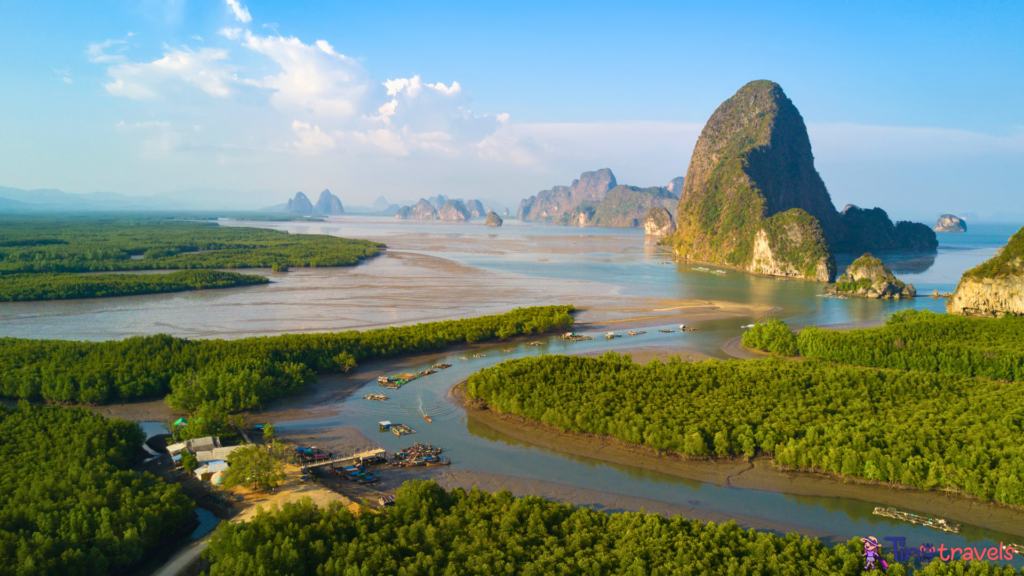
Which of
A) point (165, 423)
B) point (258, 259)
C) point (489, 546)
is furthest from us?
point (258, 259)

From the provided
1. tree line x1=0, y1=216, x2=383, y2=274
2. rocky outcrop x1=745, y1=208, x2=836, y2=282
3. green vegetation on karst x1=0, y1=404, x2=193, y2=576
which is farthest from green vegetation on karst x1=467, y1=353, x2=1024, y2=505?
tree line x1=0, y1=216, x2=383, y2=274

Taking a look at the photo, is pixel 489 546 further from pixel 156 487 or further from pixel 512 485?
pixel 156 487

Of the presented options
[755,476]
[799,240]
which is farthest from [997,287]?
[755,476]

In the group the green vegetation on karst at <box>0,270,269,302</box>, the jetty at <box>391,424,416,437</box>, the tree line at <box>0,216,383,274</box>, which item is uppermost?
the tree line at <box>0,216,383,274</box>

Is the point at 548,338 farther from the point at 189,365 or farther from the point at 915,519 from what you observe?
the point at 915,519

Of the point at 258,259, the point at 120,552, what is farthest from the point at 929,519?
the point at 258,259

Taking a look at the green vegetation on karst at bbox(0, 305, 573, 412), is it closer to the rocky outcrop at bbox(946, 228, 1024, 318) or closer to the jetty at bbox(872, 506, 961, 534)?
the jetty at bbox(872, 506, 961, 534)
